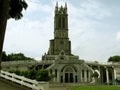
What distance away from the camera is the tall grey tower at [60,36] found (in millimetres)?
132375

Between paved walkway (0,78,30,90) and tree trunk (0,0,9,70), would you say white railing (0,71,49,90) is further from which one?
tree trunk (0,0,9,70)

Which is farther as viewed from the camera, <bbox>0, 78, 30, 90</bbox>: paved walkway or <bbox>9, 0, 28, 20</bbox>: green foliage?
<bbox>0, 78, 30, 90</bbox>: paved walkway

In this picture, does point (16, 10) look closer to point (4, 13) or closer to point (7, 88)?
point (4, 13)

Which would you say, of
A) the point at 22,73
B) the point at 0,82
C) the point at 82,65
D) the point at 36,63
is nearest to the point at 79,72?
the point at 82,65

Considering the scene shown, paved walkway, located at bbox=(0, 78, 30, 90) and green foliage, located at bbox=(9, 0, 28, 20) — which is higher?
green foliage, located at bbox=(9, 0, 28, 20)

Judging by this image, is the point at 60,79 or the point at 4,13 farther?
the point at 60,79

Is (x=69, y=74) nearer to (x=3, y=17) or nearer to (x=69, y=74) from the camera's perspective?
(x=69, y=74)

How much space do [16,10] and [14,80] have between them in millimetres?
8892

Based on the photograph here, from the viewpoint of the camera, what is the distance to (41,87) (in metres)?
20.2

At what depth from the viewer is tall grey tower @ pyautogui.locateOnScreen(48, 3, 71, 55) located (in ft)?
434

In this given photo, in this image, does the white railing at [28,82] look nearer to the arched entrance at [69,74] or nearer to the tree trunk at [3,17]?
the tree trunk at [3,17]

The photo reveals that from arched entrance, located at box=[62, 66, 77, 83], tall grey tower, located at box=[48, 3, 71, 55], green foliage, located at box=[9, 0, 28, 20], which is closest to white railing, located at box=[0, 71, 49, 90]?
green foliage, located at box=[9, 0, 28, 20]

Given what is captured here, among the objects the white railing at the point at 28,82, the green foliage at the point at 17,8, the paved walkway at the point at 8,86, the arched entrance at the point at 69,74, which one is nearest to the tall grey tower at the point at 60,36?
the arched entrance at the point at 69,74

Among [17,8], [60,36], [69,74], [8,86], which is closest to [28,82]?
[8,86]
